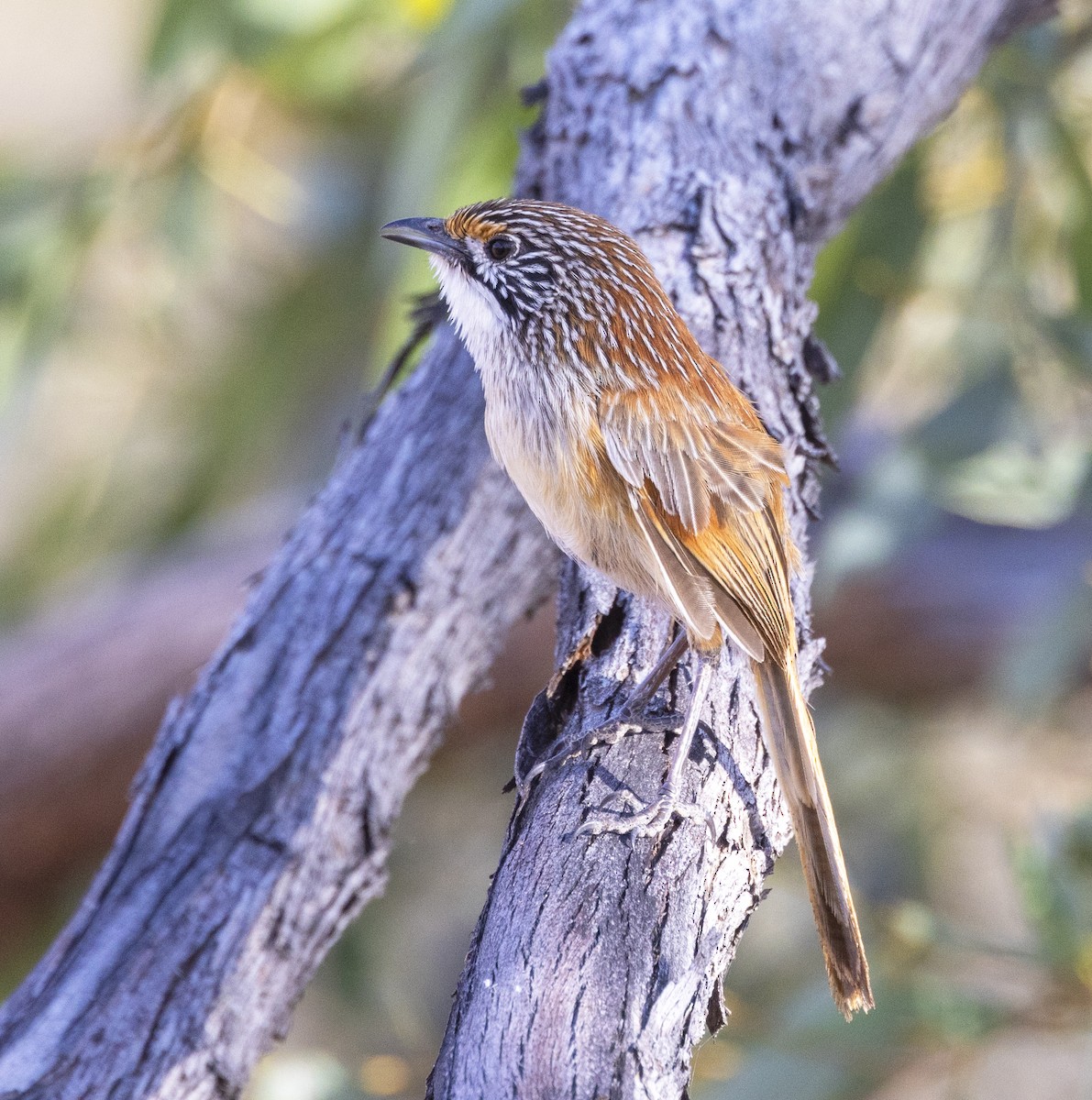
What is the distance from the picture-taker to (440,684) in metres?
2.38

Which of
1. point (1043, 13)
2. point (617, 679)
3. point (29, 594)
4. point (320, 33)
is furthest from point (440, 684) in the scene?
point (29, 594)

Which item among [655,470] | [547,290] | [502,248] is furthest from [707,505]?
[502,248]

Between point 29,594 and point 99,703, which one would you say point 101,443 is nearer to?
→ point 29,594

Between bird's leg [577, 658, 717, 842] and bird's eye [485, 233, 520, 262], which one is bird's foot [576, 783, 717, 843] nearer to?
bird's leg [577, 658, 717, 842]

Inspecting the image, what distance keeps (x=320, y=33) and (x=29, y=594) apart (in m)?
3.35

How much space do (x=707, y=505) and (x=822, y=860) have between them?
0.55m

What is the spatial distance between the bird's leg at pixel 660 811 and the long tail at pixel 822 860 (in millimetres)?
146

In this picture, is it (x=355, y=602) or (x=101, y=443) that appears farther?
(x=101, y=443)

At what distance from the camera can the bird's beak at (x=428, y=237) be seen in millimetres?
2379

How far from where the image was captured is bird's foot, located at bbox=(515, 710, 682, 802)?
191 centimetres

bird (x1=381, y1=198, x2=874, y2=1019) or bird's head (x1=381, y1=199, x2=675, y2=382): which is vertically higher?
bird's head (x1=381, y1=199, x2=675, y2=382)

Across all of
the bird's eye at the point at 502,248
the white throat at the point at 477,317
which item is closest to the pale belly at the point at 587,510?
the white throat at the point at 477,317

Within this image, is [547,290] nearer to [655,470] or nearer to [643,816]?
[655,470]

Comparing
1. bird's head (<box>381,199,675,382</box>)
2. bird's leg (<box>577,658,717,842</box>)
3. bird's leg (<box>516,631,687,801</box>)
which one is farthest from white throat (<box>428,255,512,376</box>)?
bird's leg (<box>577,658,717,842</box>)
